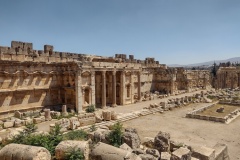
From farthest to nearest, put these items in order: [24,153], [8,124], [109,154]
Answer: [8,124], [109,154], [24,153]

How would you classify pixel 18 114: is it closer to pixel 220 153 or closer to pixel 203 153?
pixel 203 153

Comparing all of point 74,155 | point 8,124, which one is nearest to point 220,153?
point 74,155

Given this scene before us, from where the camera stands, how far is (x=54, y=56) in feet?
78.4

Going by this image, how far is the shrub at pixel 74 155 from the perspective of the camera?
8.41 meters

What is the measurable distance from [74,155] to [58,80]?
55.9 feet

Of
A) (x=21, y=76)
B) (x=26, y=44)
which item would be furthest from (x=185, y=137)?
(x=26, y=44)

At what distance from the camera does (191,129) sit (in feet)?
58.7

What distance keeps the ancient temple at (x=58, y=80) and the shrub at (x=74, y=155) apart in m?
14.0

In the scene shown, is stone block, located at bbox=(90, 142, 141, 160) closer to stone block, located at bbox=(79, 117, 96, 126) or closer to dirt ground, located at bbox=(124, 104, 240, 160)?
dirt ground, located at bbox=(124, 104, 240, 160)

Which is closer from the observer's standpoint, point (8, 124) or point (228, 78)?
point (8, 124)

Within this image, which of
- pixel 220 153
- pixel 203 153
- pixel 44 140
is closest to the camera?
pixel 44 140

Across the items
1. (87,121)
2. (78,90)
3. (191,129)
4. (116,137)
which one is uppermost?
(78,90)

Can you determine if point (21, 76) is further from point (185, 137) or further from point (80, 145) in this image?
point (185, 137)

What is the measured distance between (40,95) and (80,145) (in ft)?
50.9
